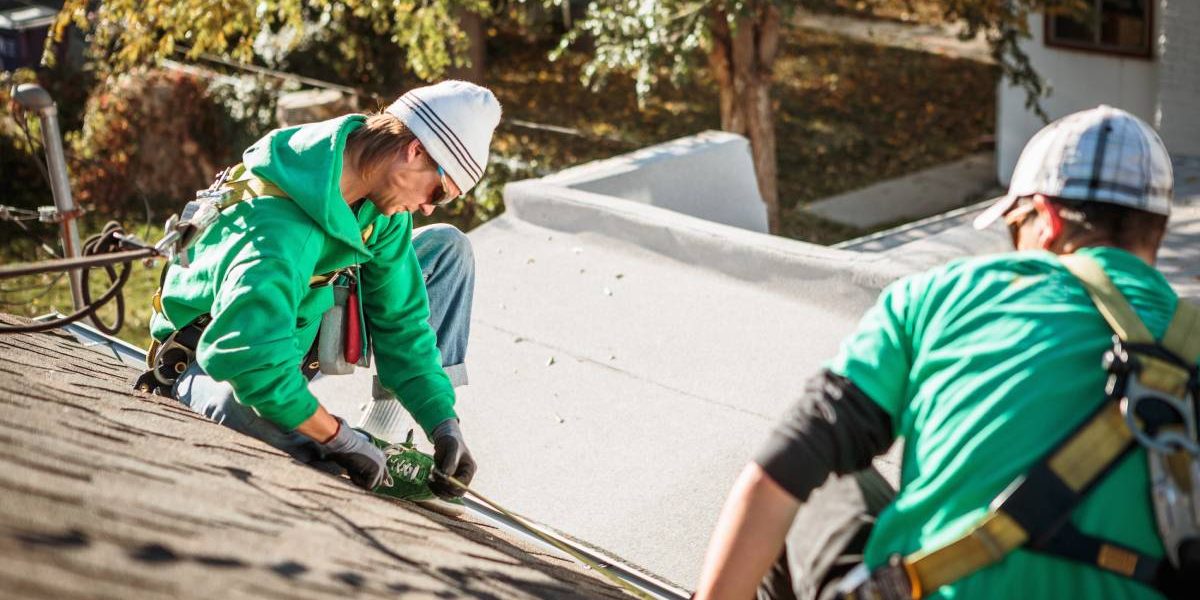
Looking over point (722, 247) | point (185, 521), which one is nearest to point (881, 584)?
point (185, 521)

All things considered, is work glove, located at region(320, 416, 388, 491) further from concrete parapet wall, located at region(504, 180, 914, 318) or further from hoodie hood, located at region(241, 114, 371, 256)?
concrete parapet wall, located at region(504, 180, 914, 318)

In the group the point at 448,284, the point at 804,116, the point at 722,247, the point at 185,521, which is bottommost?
the point at 804,116

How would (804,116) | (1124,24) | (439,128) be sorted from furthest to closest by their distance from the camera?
(804,116) → (1124,24) → (439,128)

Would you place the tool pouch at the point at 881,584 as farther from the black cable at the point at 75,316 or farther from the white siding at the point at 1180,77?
the white siding at the point at 1180,77

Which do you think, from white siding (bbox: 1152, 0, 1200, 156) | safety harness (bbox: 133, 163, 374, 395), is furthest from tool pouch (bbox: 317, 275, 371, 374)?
white siding (bbox: 1152, 0, 1200, 156)

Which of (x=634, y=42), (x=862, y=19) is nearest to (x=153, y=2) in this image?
(x=634, y=42)

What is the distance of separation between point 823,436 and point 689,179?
17.6 ft

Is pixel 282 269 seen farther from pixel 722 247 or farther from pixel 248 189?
pixel 722 247

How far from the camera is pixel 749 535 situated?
1.99 metres

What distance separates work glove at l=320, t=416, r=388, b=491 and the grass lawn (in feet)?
22.5

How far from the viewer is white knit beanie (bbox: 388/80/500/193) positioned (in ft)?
10.2

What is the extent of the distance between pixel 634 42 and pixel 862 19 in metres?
10.0

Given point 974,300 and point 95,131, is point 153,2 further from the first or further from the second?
point 974,300

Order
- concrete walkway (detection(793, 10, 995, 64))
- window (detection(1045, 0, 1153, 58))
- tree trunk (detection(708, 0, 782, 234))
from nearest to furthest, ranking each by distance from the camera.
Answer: tree trunk (detection(708, 0, 782, 234)) → window (detection(1045, 0, 1153, 58)) → concrete walkway (detection(793, 10, 995, 64))
